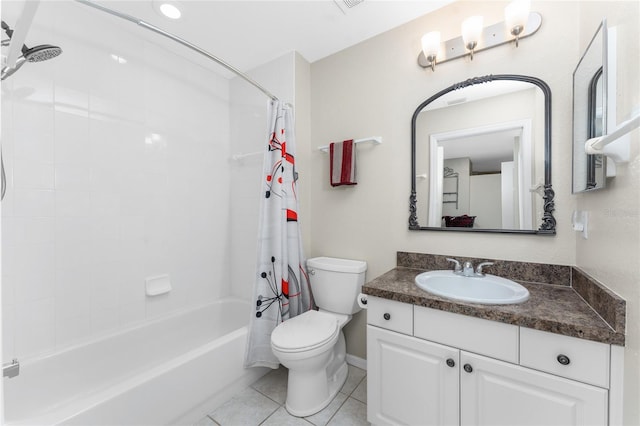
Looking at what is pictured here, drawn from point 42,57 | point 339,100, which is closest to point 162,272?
point 42,57

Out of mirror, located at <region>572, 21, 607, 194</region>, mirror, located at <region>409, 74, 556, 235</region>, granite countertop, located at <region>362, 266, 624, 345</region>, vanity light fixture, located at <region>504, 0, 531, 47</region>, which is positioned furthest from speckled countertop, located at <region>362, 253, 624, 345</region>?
vanity light fixture, located at <region>504, 0, 531, 47</region>

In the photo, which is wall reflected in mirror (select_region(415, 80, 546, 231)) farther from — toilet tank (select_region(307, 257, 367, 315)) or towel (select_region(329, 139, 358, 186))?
toilet tank (select_region(307, 257, 367, 315))

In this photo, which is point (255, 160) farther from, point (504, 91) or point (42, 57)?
point (504, 91)

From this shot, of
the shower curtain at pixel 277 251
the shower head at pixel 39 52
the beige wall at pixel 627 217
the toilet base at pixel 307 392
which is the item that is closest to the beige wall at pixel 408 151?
the beige wall at pixel 627 217

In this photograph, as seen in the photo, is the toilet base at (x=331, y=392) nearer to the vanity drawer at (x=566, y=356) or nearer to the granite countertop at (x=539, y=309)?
the granite countertop at (x=539, y=309)

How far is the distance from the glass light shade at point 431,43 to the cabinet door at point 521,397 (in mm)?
1613

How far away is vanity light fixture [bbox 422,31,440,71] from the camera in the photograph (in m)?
1.69

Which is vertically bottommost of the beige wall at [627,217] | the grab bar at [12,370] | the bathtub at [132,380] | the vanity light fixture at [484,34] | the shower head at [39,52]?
the bathtub at [132,380]

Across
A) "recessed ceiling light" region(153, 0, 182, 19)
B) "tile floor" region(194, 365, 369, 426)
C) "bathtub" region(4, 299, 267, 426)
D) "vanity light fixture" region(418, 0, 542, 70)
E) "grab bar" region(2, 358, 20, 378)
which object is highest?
"recessed ceiling light" region(153, 0, 182, 19)

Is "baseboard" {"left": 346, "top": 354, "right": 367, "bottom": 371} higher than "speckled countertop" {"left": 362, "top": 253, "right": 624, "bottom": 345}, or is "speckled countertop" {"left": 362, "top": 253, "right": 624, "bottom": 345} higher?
"speckled countertop" {"left": 362, "top": 253, "right": 624, "bottom": 345}

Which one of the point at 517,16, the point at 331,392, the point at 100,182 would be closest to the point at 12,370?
the point at 100,182

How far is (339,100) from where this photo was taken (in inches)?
85.0

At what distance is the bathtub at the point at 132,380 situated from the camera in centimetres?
127

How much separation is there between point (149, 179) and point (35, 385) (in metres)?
1.27
